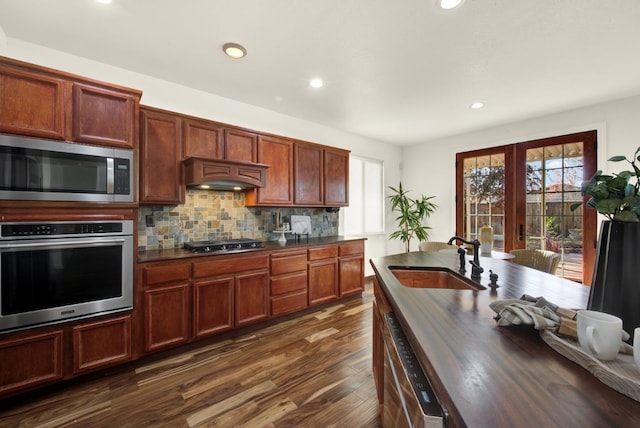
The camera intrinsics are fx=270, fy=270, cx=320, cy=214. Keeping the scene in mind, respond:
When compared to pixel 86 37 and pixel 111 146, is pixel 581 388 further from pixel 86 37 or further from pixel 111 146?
pixel 86 37

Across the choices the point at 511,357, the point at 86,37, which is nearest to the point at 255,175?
the point at 86,37

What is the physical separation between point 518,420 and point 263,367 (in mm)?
A: 2164

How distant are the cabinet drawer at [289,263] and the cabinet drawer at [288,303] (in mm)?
294

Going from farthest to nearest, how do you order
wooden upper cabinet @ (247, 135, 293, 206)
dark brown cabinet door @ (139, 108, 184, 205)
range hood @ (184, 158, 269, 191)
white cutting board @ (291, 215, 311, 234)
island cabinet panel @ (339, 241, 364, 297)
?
white cutting board @ (291, 215, 311, 234), island cabinet panel @ (339, 241, 364, 297), wooden upper cabinet @ (247, 135, 293, 206), range hood @ (184, 158, 269, 191), dark brown cabinet door @ (139, 108, 184, 205)

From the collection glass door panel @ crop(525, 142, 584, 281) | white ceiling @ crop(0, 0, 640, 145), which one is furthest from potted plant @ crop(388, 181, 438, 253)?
white ceiling @ crop(0, 0, 640, 145)

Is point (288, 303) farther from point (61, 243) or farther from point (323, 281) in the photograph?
point (61, 243)

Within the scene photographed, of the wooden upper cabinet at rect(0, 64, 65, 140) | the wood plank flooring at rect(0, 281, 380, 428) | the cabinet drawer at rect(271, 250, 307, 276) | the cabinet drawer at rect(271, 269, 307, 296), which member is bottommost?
the wood plank flooring at rect(0, 281, 380, 428)

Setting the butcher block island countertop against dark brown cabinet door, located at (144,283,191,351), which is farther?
dark brown cabinet door, located at (144,283,191,351)

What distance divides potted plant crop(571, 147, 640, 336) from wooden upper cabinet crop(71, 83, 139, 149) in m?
2.87

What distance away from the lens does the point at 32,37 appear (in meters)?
2.19

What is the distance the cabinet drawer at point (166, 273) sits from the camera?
2287 mm

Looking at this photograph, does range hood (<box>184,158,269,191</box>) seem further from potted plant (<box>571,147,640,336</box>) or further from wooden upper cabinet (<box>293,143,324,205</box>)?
potted plant (<box>571,147,640,336</box>)

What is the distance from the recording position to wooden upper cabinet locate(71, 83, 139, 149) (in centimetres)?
200

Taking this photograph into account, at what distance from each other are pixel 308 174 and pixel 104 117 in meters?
2.28
